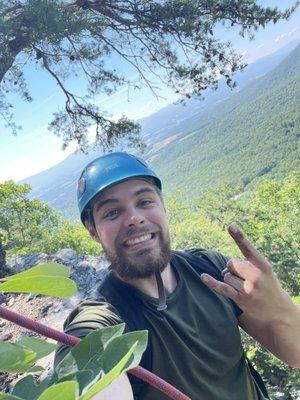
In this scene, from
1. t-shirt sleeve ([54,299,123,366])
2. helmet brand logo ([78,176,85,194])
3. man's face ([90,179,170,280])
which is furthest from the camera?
helmet brand logo ([78,176,85,194])

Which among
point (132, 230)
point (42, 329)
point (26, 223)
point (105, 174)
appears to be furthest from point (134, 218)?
point (26, 223)

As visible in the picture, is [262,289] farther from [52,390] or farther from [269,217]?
[269,217]

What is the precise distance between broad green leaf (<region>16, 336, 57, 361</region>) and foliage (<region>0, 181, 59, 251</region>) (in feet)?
56.0

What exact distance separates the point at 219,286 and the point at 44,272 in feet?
2.92

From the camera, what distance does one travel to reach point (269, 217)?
1034 inches

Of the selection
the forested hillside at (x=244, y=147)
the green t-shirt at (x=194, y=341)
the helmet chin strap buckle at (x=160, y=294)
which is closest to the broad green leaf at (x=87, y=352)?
the green t-shirt at (x=194, y=341)

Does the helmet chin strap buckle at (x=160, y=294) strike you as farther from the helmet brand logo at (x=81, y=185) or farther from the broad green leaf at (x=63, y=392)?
the broad green leaf at (x=63, y=392)

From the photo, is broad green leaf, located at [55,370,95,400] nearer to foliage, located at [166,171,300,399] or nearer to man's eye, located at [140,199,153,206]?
man's eye, located at [140,199,153,206]

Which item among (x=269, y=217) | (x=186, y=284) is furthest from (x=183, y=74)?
(x=269, y=217)

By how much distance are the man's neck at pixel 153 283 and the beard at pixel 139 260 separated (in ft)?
0.05

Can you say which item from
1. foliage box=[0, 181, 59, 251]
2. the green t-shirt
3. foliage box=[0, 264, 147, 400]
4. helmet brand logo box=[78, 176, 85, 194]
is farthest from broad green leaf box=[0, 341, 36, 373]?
foliage box=[0, 181, 59, 251]

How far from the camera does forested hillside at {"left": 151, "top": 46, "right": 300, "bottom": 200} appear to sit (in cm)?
8531

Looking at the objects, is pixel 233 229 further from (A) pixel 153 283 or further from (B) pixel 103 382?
(B) pixel 103 382

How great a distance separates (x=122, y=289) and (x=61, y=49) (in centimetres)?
470
